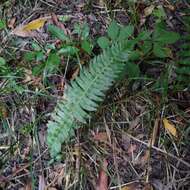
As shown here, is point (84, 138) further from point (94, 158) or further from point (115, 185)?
point (115, 185)

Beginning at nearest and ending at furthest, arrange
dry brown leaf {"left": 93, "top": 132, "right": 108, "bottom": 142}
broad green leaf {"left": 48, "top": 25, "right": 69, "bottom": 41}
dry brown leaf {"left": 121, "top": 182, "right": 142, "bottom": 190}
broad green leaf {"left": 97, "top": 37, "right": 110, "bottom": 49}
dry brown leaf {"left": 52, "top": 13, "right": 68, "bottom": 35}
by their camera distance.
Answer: dry brown leaf {"left": 121, "top": 182, "right": 142, "bottom": 190}
dry brown leaf {"left": 93, "top": 132, "right": 108, "bottom": 142}
broad green leaf {"left": 97, "top": 37, "right": 110, "bottom": 49}
broad green leaf {"left": 48, "top": 25, "right": 69, "bottom": 41}
dry brown leaf {"left": 52, "top": 13, "right": 68, "bottom": 35}

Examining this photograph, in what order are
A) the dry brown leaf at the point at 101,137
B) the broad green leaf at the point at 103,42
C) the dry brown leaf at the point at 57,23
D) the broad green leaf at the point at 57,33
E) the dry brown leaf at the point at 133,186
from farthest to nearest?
the dry brown leaf at the point at 57,23 → the broad green leaf at the point at 57,33 → the broad green leaf at the point at 103,42 → the dry brown leaf at the point at 101,137 → the dry brown leaf at the point at 133,186

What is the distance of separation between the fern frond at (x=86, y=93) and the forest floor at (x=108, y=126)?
0.09 metres

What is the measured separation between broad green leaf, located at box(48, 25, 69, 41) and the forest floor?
0.31 feet

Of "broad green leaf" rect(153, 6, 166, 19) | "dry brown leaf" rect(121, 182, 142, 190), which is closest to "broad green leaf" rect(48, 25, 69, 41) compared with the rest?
"broad green leaf" rect(153, 6, 166, 19)

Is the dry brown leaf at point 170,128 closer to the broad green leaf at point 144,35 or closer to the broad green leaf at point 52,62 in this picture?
the broad green leaf at point 144,35

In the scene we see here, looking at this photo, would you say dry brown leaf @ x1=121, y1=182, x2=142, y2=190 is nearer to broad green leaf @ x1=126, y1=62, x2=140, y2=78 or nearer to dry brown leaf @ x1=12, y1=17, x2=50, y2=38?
broad green leaf @ x1=126, y1=62, x2=140, y2=78

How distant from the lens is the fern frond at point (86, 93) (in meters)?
1.94

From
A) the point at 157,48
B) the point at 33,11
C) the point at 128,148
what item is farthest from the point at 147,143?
the point at 33,11

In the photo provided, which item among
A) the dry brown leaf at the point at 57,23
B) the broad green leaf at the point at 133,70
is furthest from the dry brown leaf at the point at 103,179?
the dry brown leaf at the point at 57,23

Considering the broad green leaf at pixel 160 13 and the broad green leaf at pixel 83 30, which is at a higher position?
the broad green leaf at pixel 160 13

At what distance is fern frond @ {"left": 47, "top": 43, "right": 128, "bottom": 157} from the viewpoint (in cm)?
194

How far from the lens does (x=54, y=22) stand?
2.40 m

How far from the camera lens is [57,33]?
2.25 meters
